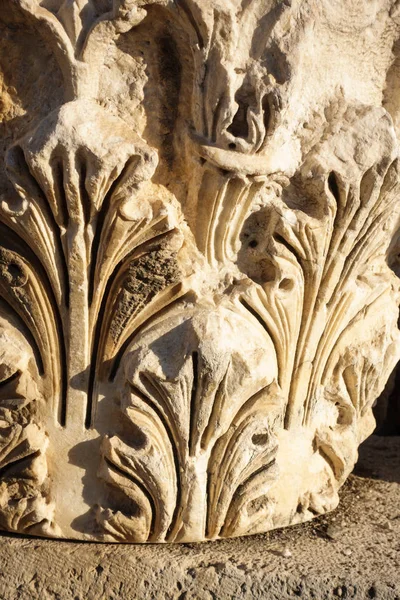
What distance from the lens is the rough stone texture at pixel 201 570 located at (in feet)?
6.56

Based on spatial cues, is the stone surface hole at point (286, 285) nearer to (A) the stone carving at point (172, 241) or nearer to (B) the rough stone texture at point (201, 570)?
(A) the stone carving at point (172, 241)

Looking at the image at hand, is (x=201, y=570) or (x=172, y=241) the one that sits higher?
(x=172, y=241)

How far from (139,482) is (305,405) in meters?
0.50

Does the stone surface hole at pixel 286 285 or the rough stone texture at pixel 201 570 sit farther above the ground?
the stone surface hole at pixel 286 285

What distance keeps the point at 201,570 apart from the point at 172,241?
30.5 inches

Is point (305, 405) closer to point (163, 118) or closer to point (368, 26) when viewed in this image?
point (163, 118)

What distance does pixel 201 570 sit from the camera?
2023 mm

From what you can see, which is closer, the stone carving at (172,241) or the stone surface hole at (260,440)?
the stone carving at (172,241)

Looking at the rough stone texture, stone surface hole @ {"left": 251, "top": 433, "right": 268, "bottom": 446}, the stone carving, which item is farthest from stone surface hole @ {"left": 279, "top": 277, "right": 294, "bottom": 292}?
the rough stone texture

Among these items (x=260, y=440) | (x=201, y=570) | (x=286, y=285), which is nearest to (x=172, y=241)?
(x=286, y=285)

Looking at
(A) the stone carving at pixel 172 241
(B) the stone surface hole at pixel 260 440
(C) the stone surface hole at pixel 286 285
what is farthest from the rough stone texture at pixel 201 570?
(C) the stone surface hole at pixel 286 285

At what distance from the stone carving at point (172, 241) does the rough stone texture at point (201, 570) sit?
0.05m

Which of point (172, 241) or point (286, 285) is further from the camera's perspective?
point (286, 285)

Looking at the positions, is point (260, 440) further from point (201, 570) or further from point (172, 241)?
point (172, 241)
